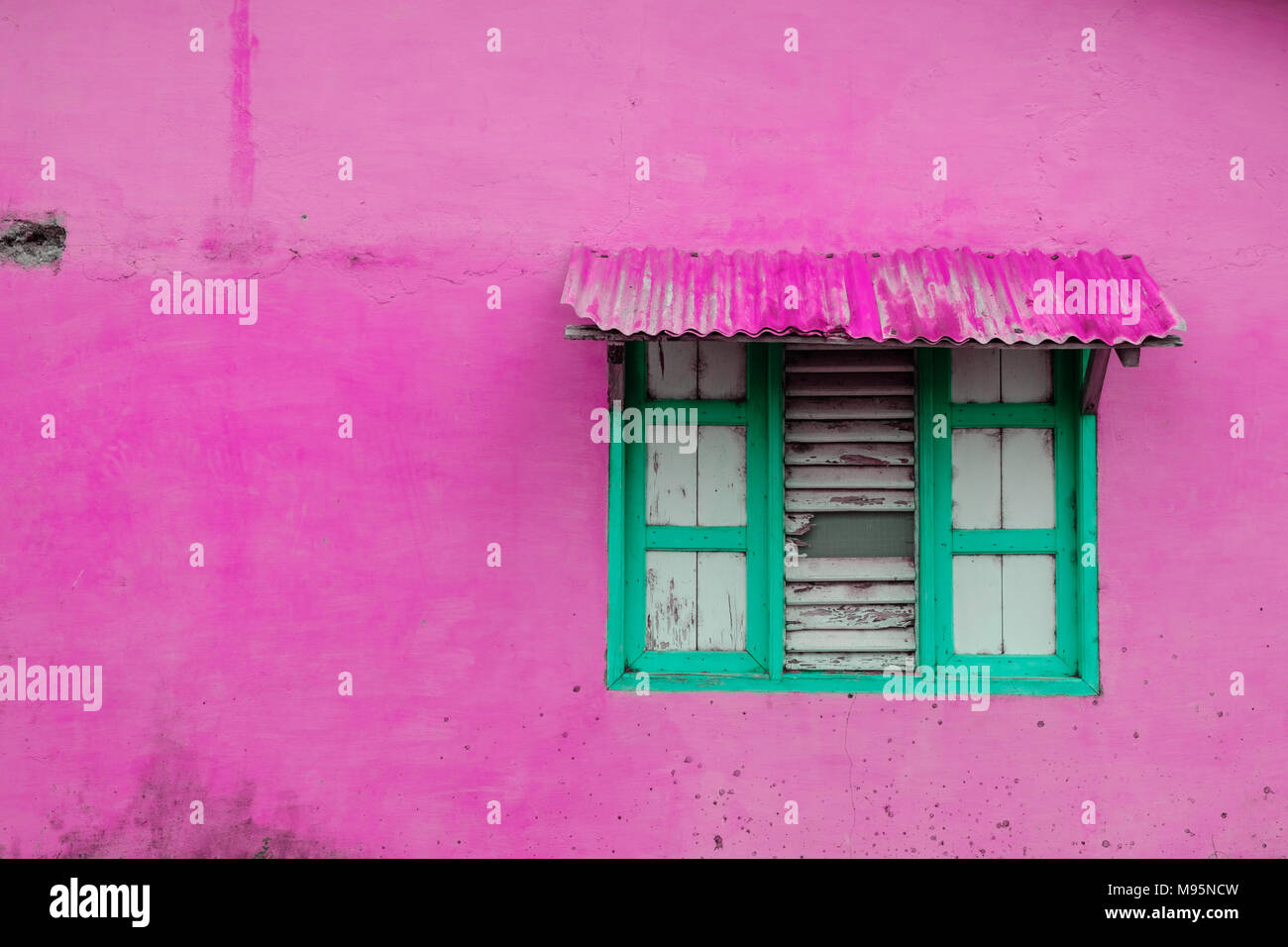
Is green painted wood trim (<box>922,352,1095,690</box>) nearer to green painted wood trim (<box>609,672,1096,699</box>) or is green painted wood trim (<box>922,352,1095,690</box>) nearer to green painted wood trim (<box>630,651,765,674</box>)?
green painted wood trim (<box>609,672,1096,699</box>)

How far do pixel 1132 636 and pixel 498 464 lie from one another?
114 inches

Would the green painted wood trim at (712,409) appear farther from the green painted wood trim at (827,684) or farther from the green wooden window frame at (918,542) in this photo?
the green painted wood trim at (827,684)

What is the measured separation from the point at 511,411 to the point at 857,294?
1572mm

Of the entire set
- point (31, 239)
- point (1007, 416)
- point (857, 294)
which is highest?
point (31, 239)

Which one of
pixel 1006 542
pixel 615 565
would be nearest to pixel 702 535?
pixel 615 565

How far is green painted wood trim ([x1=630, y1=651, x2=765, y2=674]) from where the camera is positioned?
397cm

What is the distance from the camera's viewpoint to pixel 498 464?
401 centimetres

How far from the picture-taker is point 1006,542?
3.97 metres

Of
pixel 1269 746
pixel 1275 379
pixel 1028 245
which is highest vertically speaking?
pixel 1028 245

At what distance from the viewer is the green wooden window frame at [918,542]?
3.94m

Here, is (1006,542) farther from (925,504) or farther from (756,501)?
(756,501)

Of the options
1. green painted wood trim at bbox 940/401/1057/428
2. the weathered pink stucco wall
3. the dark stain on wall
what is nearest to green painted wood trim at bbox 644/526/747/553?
the weathered pink stucco wall
